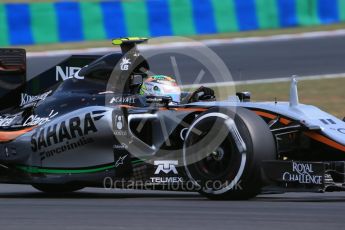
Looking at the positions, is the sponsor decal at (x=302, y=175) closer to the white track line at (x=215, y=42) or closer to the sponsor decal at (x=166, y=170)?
the sponsor decal at (x=166, y=170)

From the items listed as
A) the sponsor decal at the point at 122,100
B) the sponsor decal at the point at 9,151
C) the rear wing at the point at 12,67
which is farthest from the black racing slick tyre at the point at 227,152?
the rear wing at the point at 12,67

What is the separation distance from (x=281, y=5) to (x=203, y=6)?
77.0 inches

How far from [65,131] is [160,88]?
3.39 feet

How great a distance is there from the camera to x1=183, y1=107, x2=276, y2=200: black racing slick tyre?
730 cm

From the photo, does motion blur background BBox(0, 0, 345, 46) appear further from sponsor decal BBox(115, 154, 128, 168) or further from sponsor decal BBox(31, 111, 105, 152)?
sponsor decal BBox(115, 154, 128, 168)

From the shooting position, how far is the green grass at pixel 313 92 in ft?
47.6

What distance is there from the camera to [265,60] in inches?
737

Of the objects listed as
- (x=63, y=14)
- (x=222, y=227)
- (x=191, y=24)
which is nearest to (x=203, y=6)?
(x=191, y=24)

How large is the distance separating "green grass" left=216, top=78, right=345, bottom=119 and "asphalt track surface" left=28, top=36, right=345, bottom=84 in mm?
791

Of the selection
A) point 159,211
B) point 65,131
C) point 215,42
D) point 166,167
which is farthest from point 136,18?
point 159,211

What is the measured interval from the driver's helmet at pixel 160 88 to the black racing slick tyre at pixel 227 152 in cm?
93

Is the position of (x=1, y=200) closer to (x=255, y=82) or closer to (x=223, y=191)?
(x=223, y=191)

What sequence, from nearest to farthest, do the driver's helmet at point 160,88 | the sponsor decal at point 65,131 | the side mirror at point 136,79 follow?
the sponsor decal at point 65,131 < the driver's helmet at point 160,88 < the side mirror at point 136,79

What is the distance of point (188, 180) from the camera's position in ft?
25.3
